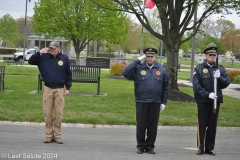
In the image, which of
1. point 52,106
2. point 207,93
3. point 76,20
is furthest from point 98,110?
point 76,20

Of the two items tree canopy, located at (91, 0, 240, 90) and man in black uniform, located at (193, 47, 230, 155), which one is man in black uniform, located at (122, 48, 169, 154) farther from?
tree canopy, located at (91, 0, 240, 90)

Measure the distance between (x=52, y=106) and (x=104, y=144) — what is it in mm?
1217

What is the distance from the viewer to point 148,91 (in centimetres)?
716

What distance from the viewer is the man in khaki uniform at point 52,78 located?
7734 mm

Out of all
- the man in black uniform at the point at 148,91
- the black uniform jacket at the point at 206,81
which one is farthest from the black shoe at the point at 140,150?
the black uniform jacket at the point at 206,81

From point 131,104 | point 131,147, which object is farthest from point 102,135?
point 131,104

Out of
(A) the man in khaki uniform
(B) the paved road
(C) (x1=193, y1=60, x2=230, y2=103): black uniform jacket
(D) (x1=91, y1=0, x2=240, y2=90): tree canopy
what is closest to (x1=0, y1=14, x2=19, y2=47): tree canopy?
(D) (x1=91, y1=0, x2=240, y2=90): tree canopy

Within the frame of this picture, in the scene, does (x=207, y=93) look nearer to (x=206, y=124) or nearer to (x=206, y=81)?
(x=206, y=81)

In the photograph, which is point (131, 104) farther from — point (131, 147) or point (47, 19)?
point (47, 19)

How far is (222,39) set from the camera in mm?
81562

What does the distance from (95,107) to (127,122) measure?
6.24 feet

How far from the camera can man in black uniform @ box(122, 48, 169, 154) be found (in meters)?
7.18

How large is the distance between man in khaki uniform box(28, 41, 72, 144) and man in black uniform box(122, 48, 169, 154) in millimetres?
1273

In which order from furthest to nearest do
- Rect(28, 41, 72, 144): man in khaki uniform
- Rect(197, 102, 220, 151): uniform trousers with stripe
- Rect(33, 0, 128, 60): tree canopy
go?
Rect(33, 0, 128, 60): tree canopy < Rect(28, 41, 72, 144): man in khaki uniform < Rect(197, 102, 220, 151): uniform trousers with stripe
